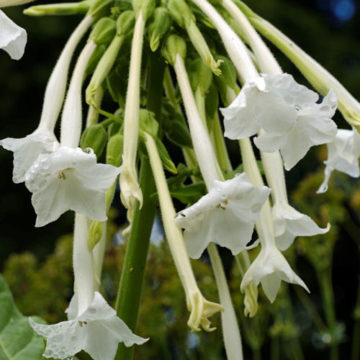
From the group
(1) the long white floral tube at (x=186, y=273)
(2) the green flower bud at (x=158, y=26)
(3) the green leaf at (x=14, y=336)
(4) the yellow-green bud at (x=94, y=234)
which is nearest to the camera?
(1) the long white floral tube at (x=186, y=273)

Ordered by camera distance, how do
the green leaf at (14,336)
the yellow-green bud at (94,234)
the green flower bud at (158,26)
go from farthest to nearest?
the green leaf at (14,336) < the green flower bud at (158,26) < the yellow-green bud at (94,234)

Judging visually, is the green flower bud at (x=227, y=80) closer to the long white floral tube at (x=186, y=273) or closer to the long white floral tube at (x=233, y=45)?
the long white floral tube at (x=233, y=45)

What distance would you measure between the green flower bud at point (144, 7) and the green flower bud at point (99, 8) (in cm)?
7

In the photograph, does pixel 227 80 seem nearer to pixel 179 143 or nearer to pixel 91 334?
pixel 179 143

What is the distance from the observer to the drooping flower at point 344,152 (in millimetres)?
1131

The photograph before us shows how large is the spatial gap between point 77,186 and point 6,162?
16.3ft

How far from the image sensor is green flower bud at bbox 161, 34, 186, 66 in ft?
3.55

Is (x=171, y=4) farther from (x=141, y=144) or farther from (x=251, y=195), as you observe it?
(x=251, y=195)

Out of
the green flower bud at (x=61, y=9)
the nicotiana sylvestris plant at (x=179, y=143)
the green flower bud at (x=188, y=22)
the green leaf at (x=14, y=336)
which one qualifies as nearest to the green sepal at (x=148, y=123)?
the nicotiana sylvestris plant at (x=179, y=143)

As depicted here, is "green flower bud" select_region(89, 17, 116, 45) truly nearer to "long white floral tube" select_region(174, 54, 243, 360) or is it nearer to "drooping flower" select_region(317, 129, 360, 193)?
"long white floral tube" select_region(174, 54, 243, 360)

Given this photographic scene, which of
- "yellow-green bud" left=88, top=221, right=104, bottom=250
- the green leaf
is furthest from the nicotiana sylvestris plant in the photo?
the green leaf

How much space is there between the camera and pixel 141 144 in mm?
1033

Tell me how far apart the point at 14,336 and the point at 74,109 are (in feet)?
1.39

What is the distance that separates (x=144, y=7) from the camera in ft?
3.60
